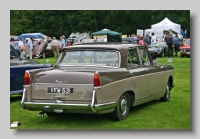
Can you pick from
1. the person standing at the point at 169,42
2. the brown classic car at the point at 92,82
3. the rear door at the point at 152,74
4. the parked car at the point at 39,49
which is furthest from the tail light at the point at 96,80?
the parked car at the point at 39,49

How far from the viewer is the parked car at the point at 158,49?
29.2 meters

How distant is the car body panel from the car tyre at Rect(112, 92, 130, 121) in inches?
6.2

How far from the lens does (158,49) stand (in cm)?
2955

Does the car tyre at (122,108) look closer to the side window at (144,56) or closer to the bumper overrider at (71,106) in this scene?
the bumper overrider at (71,106)

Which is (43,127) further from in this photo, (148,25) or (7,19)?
(148,25)

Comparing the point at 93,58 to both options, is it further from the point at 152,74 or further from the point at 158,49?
the point at 158,49

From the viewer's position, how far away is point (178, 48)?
30406mm

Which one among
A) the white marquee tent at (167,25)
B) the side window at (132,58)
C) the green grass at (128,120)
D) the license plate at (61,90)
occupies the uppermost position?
the white marquee tent at (167,25)

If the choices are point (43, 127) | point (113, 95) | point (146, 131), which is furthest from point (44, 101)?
point (146, 131)

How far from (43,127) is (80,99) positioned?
104 cm

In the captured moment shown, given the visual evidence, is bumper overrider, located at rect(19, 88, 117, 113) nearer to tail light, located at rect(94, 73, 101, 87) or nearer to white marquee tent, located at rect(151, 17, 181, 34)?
tail light, located at rect(94, 73, 101, 87)

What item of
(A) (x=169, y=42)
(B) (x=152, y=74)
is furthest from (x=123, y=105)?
(A) (x=169, y=42)

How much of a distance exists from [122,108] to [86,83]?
1248 millimetres

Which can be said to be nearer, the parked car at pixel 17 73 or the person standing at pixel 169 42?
the parked car at pixel 17 73
